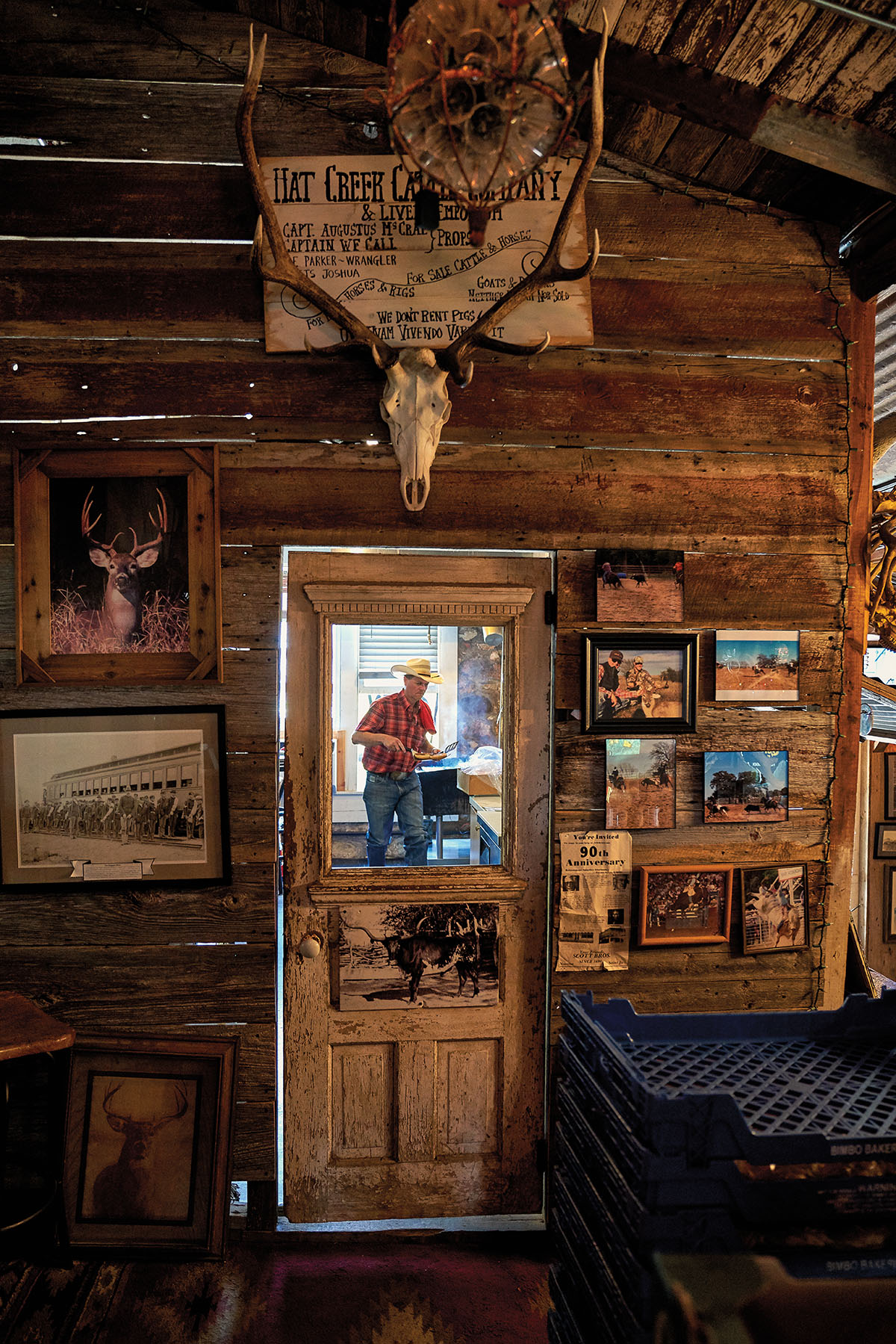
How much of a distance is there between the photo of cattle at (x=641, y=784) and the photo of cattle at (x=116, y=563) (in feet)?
5.54

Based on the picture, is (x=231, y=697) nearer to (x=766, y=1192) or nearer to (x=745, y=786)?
(x=745, y=786)

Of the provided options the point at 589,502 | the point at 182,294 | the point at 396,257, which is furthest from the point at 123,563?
the point at 589,502

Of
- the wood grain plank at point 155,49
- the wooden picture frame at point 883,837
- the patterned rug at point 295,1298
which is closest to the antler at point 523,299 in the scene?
the wood grain plank at point 155,49

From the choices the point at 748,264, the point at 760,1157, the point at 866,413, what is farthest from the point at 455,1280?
the point at 748,264

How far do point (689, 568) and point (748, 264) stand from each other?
1.20 m

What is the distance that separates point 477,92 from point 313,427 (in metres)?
1.26

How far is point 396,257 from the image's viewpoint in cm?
280

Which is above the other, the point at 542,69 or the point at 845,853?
the point at 542,69

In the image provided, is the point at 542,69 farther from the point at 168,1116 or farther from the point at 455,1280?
the point at 455,1280

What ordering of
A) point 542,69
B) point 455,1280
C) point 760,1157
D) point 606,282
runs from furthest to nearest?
point 606,282, point 455,1280, point 542,69, point 760,1157

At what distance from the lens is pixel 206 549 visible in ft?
9.10

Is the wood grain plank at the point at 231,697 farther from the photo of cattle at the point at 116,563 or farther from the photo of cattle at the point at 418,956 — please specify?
the photo of cattle at the point at 418,956

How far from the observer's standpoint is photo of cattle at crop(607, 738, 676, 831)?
2881 millimetres

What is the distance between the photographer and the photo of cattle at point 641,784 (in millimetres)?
2881
